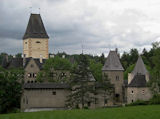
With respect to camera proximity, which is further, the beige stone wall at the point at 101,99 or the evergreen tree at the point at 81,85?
the beige stone wall at the point at 101,99

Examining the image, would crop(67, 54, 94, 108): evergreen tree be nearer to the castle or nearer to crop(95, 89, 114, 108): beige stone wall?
the castle

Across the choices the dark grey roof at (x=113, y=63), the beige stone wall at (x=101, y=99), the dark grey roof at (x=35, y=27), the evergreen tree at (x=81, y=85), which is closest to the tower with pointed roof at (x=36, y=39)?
the dark grey roof at (x=35, y=27)

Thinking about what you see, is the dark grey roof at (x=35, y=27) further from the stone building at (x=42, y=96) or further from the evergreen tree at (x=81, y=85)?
the evergreen tree at (x=81, y=85)

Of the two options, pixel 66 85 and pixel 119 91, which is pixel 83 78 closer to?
pixel 66 85

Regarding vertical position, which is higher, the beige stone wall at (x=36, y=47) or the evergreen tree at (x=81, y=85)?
the beige stone wall at (x=36, y=47)

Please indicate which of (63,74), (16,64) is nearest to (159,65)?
(63,74)

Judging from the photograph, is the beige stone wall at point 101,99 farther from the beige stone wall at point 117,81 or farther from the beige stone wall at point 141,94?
the beige stone wall at point 117,81

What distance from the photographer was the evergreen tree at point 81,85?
1902 inches

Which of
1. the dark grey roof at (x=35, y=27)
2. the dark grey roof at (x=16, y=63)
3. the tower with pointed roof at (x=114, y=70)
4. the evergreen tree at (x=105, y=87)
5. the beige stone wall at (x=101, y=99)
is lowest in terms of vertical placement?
the beige stone wall at (x=101, y=99)

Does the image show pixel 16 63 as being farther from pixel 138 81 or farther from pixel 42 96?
pixel 138 81

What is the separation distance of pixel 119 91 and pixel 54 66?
46.7 feet

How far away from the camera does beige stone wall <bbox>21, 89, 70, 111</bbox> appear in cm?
5272

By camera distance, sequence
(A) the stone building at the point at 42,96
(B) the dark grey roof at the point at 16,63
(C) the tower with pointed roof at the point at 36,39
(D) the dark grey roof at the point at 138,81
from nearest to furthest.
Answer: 1. (A) the stone building at the point at 42,96
2. (D) the dark grey roof at the point at 138,81
3. (B) the dark grey roof at the point at 16,63
4. (C) the tower with pointed roof at the point at 36,39

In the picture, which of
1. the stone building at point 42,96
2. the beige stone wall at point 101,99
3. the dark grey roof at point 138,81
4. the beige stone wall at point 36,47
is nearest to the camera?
the stone building at point 42,96
